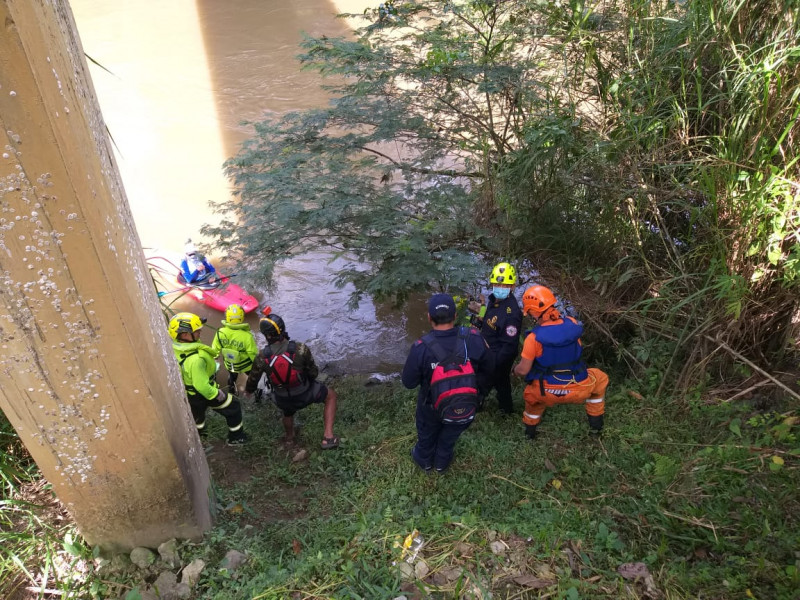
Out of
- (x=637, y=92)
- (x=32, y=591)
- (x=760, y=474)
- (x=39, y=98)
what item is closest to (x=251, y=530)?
(x=32, y=591)

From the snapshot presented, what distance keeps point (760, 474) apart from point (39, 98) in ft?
13.5

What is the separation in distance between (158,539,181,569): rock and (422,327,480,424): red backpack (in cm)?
182

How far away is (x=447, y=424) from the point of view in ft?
12.6

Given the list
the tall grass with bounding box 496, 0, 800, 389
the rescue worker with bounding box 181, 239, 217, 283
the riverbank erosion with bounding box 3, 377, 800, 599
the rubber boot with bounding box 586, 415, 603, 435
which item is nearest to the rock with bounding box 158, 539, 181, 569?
the riverbank erosion with bounding box 3, 377, 800, 599

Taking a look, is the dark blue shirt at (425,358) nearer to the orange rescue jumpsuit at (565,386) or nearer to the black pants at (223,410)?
the orange rescue jumpsuit at (565,386)

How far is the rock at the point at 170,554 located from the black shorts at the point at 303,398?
1.71 meters

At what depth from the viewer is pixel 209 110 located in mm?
13031

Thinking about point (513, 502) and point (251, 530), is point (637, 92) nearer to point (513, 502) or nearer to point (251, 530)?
point (513, 502)

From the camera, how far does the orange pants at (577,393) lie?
411cm

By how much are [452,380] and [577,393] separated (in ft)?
3.72

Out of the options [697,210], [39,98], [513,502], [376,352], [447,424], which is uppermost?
[39,98]

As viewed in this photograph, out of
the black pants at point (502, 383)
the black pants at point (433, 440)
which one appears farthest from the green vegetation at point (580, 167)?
the black pants at point (433, 440)

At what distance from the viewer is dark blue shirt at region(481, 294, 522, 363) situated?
454cm

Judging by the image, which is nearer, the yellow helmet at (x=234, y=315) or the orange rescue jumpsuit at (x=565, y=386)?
the orange rescue jumpsuit at (x=565, y=386)
